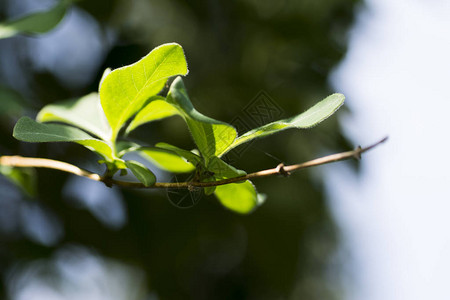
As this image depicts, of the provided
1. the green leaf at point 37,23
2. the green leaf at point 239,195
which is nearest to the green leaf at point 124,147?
the green leaf at point 239,195

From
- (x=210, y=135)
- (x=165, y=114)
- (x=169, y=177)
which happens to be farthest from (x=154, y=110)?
(x=169, y=177)

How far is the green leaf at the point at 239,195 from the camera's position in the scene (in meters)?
0.66

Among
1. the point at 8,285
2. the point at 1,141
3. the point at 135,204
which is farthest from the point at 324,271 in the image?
the point at 1,141

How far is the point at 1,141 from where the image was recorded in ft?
4.95

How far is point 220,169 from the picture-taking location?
0.58m

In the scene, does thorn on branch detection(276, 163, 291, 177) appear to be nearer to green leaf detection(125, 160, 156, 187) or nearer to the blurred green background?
green leaf detection(125, 160, 156, 187)

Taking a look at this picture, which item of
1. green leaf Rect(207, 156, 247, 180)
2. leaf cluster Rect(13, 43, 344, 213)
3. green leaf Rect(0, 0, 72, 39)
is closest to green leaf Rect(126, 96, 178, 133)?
leaf cluster Rect(13, 43, 344, 213)

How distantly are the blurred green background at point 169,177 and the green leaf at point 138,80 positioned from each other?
3.14ft

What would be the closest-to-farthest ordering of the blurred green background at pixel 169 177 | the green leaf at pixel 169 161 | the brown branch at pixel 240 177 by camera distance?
1. the brown branch at pixel 240 177
2. the green leaf at pixel 169 161
3. the blurred green background at pixel 169 177

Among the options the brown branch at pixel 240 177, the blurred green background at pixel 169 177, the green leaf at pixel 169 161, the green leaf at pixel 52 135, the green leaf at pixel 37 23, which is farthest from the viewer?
the blurred green background at pixel 169 177

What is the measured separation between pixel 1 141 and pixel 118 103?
3.51 feet

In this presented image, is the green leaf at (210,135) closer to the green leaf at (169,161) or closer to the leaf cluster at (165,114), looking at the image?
the leaf cluster at (165,114)

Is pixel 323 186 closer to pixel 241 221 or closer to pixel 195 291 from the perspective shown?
pixel 241 221

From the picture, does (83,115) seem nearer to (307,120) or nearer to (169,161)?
(169,161)
